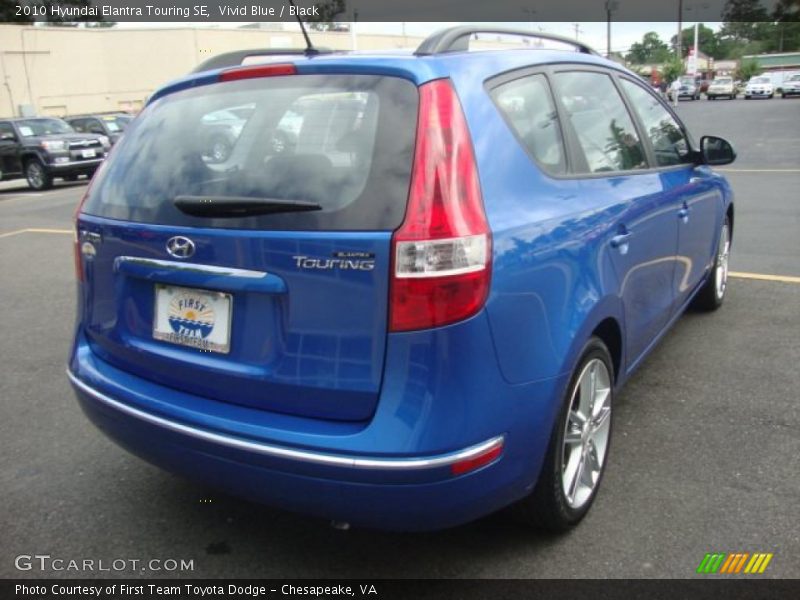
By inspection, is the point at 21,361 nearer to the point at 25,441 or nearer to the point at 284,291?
the point at 25,441

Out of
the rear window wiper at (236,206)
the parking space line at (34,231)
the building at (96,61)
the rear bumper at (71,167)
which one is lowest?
the parking space line at (34,231)

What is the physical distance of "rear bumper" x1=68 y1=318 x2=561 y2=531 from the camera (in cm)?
207

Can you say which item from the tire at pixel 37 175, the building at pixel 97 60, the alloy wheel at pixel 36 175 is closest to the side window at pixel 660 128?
the tire at pixel 37 175

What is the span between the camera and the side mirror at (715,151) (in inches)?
168

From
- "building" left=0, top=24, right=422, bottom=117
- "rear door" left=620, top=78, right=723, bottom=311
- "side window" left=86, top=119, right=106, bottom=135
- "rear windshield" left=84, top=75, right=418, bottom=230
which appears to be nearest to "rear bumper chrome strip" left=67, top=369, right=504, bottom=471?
"rear windshield" left=84, top=75, right=418, bottom=230

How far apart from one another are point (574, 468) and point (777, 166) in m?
13.7

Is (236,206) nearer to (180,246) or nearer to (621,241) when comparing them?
(180,246)

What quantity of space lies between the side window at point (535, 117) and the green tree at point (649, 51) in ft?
329

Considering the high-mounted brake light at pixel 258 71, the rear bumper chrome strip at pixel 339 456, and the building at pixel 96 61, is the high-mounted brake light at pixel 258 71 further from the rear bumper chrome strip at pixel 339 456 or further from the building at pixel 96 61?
the building at pixel 96 61

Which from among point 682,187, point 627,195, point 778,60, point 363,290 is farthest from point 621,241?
point 778,60

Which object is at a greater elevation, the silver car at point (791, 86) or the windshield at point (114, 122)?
the windshield at point (114, 122)

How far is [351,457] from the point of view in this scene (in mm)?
2080

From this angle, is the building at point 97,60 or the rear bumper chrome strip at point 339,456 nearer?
the rear bumper chrome strip at point 339,456

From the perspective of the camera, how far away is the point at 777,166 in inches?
558
